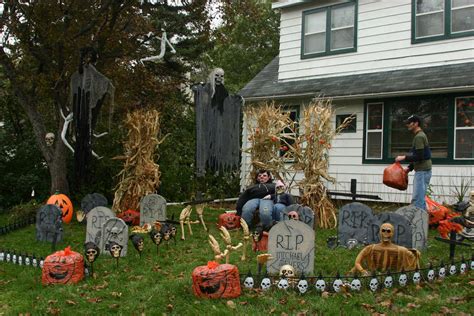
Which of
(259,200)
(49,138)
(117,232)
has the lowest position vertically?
(117,232)

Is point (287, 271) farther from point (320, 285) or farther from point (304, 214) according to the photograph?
point (304, 214)

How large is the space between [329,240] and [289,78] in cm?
854

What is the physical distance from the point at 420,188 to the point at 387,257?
306 cm

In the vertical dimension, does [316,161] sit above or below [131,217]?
above

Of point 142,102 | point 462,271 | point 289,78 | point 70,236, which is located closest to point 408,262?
point 462,271

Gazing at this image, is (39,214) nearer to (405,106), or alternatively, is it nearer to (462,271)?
(462,271)

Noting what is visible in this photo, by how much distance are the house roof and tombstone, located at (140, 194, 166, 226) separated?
5.99m

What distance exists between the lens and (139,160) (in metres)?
11.1

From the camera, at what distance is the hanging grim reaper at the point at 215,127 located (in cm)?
997

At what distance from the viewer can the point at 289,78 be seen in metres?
15.8

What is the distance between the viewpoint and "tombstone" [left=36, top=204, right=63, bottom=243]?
8769mm

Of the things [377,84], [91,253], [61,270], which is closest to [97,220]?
[91,253]

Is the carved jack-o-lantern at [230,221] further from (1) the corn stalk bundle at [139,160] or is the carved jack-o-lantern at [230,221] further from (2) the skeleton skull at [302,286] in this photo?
(2) the skeleton skull at [302,286]

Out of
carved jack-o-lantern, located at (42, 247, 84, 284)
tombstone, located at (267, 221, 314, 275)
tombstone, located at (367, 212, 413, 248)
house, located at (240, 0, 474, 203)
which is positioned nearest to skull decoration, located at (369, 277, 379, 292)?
tombstone, located at (267, 221, 314, 275)
